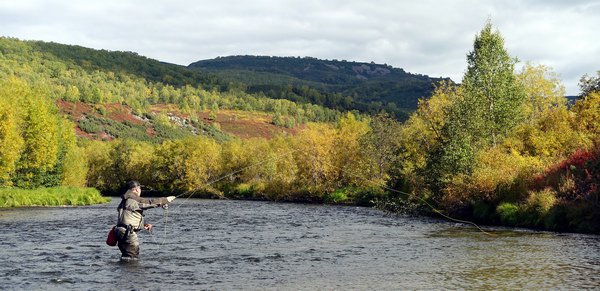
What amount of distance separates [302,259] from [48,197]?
137 ft

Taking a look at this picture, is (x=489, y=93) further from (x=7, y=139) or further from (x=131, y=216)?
(x=7, y=139)

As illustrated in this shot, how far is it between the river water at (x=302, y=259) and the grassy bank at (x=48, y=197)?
20552 mm

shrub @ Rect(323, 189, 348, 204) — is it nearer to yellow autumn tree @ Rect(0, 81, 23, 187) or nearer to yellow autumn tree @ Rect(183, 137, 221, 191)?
yellow autumn tree @ Rect(0, 81, 23, 187)

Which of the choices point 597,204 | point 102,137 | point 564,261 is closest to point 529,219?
point 597,204

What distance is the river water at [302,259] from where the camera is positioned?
1616 centimetres

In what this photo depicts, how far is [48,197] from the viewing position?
2160 inches

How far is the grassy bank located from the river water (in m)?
20.6

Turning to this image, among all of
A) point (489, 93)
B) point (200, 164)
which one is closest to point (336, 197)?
point (489, 93)

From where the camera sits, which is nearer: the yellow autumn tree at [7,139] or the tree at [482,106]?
the tree at [482,106]

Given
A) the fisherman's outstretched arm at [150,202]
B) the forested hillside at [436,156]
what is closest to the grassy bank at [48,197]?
the forested hillside at [436,156]

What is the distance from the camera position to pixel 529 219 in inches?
1222

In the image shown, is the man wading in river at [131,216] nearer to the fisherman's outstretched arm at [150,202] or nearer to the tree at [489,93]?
the fisherman's outstretched arm at [150,202]

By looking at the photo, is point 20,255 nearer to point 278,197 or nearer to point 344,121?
point 278,197

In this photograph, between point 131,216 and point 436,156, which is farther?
point 436,156
